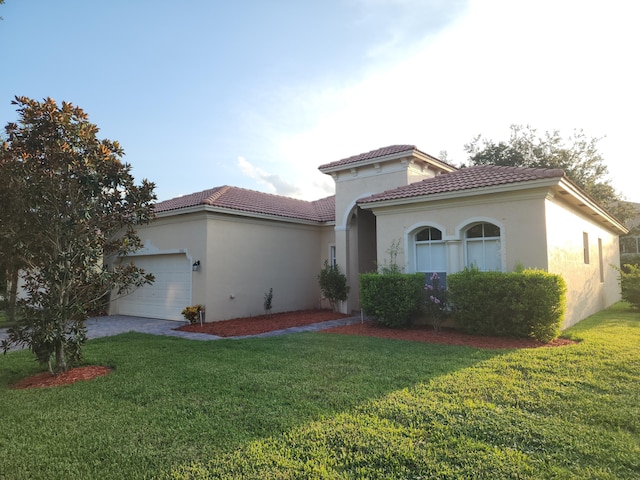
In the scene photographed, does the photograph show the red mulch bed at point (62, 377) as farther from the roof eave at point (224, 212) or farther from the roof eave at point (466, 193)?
the roof eave at point (466, 193)

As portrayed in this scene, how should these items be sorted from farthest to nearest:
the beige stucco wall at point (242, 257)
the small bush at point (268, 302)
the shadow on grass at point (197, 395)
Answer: the small bush at point (268, 302) → the beige stucco wall at point (242, 257) → the shadow on grass at point (197, 395)

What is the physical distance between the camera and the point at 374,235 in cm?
1692

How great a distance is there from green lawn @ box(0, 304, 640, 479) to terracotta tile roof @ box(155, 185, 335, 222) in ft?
24.4

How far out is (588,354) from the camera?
7.16 metres

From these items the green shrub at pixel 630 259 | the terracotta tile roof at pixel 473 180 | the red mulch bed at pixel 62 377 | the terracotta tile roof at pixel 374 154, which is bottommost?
the red mulch bed at pixel 62 377

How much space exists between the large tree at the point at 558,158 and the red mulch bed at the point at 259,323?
2585cm

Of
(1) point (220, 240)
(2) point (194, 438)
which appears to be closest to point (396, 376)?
(2) point (194, 438)

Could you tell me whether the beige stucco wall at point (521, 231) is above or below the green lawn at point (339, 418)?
above

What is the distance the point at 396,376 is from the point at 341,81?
817 centimetres

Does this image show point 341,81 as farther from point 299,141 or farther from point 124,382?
point 124,382

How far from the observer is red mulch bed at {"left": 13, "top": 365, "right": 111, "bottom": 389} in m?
6.25

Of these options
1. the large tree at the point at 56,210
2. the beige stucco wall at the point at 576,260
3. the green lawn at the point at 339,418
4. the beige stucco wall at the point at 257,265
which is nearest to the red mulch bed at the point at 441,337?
the green lawn at the point at 339,418

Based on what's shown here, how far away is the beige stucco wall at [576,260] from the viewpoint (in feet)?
32.7

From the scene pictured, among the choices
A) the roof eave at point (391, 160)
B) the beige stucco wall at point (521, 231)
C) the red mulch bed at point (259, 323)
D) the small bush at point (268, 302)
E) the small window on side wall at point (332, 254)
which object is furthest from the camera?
the small window on side wall at point (332, 254)
